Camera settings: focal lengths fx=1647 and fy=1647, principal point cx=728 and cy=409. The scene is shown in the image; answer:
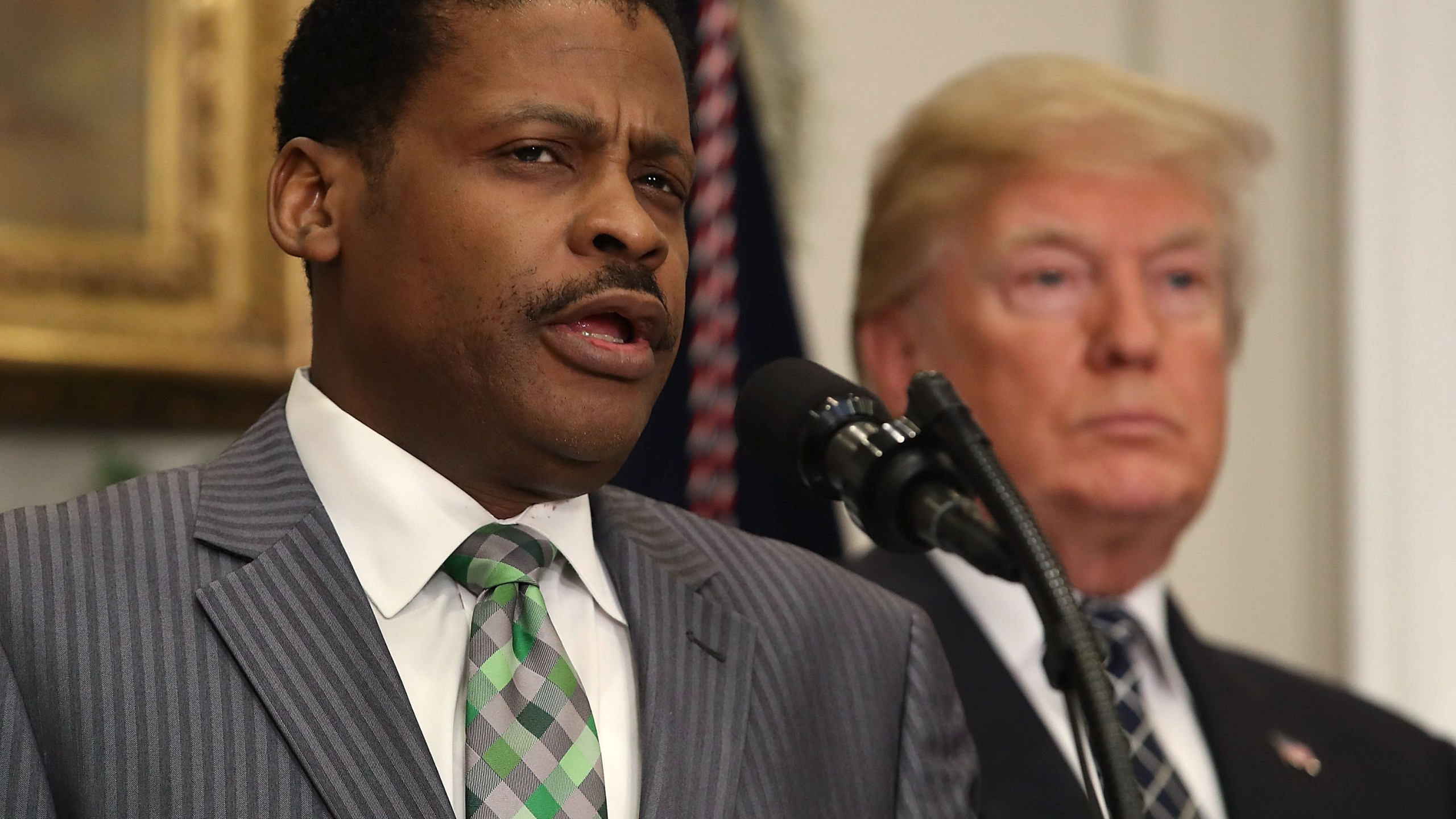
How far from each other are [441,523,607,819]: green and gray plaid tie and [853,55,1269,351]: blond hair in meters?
1.05

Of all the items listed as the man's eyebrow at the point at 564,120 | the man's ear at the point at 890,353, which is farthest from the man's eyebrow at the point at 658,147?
the man's ear at the point at 890,353

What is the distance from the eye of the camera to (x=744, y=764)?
1.32 metres

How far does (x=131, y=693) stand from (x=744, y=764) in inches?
18.6

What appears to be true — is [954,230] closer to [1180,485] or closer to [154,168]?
[1180,485]

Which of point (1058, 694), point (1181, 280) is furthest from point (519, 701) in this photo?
point (1181, 280)

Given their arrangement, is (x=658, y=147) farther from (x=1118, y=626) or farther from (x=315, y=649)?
(x=1118, y=626)

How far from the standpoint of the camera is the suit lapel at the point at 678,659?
1.27 m

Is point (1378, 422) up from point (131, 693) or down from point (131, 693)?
down

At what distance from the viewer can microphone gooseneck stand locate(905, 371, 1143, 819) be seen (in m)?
0.93

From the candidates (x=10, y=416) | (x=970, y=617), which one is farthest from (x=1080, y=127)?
(x=10, y=416)

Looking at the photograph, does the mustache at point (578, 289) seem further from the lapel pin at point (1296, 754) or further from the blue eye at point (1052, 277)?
the lapel pin at point (1296, 754)

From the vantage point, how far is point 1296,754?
83.8 inches

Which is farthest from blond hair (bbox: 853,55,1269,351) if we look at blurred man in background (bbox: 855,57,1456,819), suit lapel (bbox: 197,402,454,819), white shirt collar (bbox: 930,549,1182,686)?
suit lapel (bbox: 197,402,454,819)

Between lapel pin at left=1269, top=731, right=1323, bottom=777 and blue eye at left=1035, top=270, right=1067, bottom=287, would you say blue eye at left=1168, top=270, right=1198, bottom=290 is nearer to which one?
blue eye at left=1035, top=270, right=1067, bottom=287
